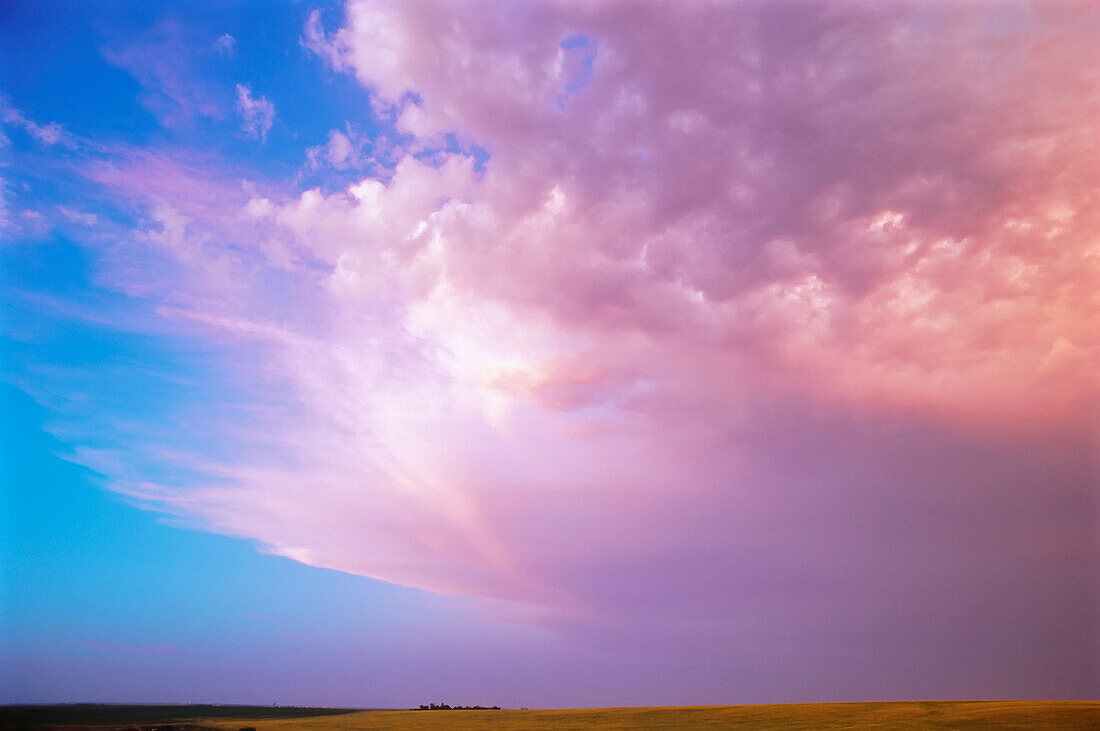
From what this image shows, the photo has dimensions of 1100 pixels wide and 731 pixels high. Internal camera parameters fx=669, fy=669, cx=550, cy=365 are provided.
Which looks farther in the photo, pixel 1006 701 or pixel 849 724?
pixel 1006 701

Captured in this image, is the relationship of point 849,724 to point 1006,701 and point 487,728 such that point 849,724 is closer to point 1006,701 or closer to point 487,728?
point 1006,701

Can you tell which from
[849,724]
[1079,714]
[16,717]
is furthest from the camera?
[16,717]

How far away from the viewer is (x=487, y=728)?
167ft

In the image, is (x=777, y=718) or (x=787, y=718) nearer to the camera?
(x=787, y=718)

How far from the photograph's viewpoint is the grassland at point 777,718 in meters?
39.2

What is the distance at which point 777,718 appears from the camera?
157ft

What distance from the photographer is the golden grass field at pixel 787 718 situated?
3909 centimetres

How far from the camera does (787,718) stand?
1871 inches

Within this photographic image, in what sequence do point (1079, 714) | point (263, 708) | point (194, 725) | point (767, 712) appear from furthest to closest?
point (263, 708) → point (194, 725) → point (767, 712) → point (1079, 714)

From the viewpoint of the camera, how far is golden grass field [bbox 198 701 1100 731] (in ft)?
128

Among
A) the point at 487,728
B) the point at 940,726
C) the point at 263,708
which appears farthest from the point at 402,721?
the point at 263,708

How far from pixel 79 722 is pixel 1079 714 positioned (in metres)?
84.5

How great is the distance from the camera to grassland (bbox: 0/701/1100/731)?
3916 cm

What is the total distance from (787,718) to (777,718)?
0.76 metres
